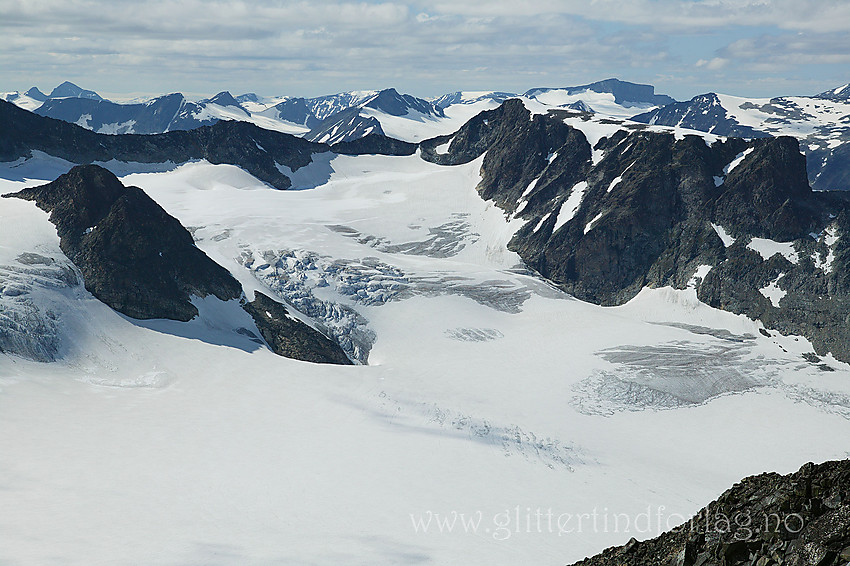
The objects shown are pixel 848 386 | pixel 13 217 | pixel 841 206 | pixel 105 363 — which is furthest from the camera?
pixel 841 206

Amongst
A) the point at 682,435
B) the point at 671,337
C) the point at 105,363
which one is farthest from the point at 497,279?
the point at 105,363

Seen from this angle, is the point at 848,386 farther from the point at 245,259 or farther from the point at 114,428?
the point at 245,259

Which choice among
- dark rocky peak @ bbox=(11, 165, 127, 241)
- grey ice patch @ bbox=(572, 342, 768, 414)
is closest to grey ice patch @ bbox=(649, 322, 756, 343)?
grey ice patch @ bbox=(572, 342, 768, 414)

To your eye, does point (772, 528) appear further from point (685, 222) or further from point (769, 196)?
point (685, 222)

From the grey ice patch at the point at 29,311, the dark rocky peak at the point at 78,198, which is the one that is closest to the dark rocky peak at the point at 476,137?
the dark rocky peak at the point at 78,198

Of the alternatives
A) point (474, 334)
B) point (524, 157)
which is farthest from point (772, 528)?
point (524, 157)

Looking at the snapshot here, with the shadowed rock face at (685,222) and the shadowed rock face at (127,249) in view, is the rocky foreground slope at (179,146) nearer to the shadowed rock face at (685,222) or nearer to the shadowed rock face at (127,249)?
the shadowed rock face at (685,222)
